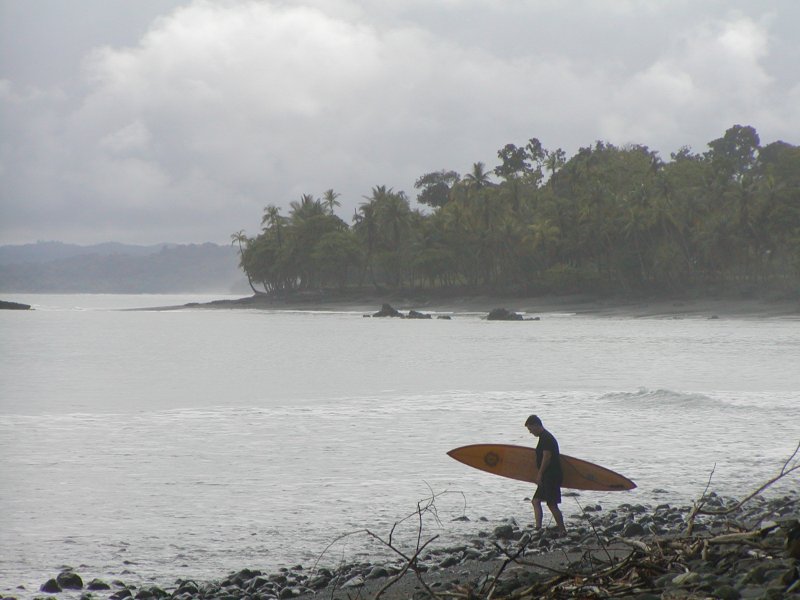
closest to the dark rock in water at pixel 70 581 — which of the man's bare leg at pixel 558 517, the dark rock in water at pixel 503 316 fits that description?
the man's bare leg at pixel 558 517

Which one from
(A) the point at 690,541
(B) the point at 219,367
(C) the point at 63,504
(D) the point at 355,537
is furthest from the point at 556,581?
(B) the point at 219,367

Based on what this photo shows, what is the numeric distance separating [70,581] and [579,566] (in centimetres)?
507

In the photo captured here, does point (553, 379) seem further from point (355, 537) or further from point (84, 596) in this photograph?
point (84, 596)

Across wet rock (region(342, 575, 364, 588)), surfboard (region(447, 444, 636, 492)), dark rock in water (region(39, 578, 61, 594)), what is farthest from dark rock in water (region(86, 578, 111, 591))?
surfboard (region(447, 444, 636, 492))

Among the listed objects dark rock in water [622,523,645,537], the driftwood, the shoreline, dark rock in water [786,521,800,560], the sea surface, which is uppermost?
the shoreline

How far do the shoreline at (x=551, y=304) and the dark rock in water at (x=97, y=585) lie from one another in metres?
72.4

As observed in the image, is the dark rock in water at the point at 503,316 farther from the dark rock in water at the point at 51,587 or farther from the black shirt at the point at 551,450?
the dark rock in water at the point at 51,587

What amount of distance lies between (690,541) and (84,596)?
18.7ft

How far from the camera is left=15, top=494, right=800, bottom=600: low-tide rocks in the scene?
5727 millimetres

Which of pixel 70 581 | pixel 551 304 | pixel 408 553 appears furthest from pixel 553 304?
pixel 70 581

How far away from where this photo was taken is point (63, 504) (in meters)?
14.5

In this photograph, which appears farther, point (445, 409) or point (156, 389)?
point (156, 389)

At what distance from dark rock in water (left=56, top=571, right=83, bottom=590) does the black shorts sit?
5072mm

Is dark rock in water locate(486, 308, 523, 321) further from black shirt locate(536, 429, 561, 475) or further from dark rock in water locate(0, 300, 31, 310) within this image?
dark rock in water locate(0, 300, 31, 310)
